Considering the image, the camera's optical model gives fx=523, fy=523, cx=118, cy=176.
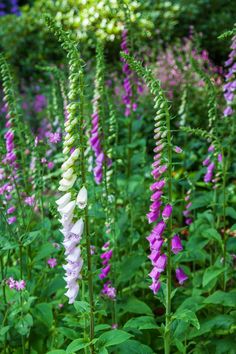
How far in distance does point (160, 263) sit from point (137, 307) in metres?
1.10

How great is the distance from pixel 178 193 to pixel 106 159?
93.0 inches

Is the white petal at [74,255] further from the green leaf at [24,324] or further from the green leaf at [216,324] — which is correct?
the green leaf at [216,324]

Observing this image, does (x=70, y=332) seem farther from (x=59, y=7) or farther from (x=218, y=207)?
(x=59, y=7)

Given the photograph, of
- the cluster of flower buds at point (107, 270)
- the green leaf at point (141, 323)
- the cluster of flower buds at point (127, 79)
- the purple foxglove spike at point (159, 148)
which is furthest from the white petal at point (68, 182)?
the cluster of flower buds at point (127, 79)

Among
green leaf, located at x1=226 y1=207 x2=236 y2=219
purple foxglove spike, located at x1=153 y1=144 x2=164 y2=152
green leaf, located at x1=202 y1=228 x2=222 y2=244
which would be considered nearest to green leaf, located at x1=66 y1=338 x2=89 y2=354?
purple foxglove spike, located at x1=153 y1=144 x2=164 y2=152

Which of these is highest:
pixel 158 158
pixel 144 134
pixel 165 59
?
pixel 165 59

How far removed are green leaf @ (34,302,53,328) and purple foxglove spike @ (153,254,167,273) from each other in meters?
1.06

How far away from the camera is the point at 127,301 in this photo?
3.93m

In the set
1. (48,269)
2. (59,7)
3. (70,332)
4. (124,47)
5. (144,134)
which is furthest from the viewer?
(59,7)

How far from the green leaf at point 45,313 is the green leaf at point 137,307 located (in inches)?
23.1

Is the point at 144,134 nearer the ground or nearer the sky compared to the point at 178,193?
nearer the sky

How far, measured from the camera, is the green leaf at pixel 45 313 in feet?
11.5

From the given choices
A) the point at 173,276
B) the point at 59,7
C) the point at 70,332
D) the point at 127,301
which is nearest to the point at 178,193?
the point at 173,276

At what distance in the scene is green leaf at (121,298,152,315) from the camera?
3701 millimetres
